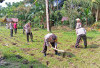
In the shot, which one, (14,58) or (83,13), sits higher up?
(83,13)

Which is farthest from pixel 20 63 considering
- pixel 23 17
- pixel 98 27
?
pixel 23 17

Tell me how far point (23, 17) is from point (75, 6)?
13.2 metres

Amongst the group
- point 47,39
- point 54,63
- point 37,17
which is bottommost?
point 54,63

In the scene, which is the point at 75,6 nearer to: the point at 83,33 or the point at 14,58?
the point at 83,33

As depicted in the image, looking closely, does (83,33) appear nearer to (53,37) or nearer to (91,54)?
(91,54)

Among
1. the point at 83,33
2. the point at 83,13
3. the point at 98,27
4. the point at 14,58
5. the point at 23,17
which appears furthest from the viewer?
the point at 23,17

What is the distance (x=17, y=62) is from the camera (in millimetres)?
5387

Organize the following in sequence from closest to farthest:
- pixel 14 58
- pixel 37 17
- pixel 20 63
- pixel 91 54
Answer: pixel 20 63 → pixel 14 58 → pixel 91 54 → pixel 37 17

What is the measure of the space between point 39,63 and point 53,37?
132 cm

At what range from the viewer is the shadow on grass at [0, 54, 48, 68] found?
4980 mm

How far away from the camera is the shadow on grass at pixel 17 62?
498 centimetres

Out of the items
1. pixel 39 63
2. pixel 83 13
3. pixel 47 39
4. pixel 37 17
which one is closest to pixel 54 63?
pixel 39 63

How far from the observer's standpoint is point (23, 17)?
28.4 metres

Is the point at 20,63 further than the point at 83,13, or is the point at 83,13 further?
the point at 83,13
